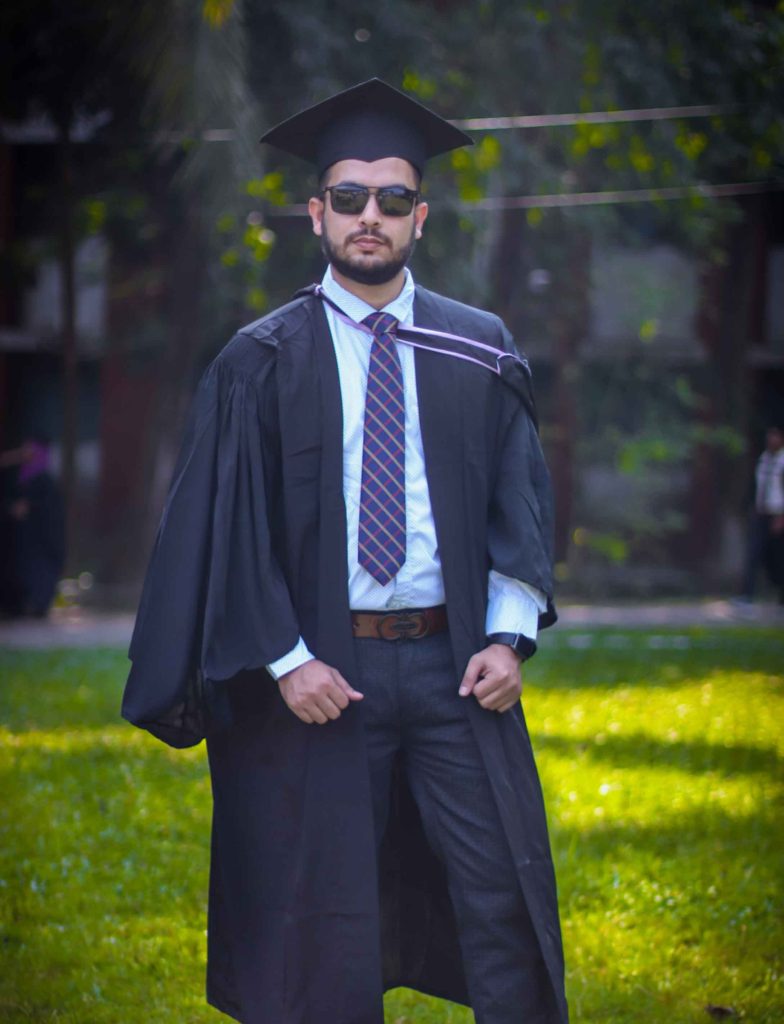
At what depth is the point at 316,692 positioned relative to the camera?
3584 millimetres

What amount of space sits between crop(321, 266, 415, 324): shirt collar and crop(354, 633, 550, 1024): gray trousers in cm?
78

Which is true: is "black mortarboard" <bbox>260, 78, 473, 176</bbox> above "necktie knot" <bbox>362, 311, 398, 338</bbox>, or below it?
above

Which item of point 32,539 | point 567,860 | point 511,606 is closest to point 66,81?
point 32,539

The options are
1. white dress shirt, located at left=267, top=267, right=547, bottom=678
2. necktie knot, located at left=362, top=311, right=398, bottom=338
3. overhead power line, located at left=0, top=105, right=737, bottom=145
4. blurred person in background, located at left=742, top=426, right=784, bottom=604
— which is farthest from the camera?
blurred person in background, located at left=742, top=426, right=784, bottom=604

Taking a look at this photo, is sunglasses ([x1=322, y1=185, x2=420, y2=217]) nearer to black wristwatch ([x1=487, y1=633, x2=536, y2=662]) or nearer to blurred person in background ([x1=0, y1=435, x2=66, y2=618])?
black wristwatch ([x1=487, y1=633, x2=536, y2=662])

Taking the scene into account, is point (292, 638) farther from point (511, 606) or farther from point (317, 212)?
point (317, 212)

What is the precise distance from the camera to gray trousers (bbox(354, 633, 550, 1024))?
144 inches

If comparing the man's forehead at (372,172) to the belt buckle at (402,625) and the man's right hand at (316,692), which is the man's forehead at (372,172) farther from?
the man's right hand at (316,692)

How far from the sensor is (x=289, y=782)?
148 inches

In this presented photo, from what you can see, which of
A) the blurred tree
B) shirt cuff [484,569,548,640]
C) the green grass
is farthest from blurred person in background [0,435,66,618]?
shirt cuff [484,569,548,640]

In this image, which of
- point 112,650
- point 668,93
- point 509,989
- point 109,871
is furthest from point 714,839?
point 668,93

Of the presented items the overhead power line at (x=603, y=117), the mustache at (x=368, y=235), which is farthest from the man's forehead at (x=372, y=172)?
the overhead power line at (x=603, y=117)

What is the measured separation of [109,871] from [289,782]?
8.18 feet

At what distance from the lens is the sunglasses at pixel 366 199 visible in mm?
3842
